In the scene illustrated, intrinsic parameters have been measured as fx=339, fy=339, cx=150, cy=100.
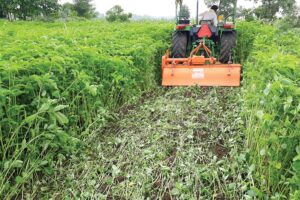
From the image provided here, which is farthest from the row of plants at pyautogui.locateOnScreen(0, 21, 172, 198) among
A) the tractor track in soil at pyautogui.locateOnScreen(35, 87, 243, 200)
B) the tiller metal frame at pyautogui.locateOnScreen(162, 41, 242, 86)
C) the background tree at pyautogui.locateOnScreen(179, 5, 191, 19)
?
the background tree at pyautogui.locateOnScreen(179, 5, 191, 19)

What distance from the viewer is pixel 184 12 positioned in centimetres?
832

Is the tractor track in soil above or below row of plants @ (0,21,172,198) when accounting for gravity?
below

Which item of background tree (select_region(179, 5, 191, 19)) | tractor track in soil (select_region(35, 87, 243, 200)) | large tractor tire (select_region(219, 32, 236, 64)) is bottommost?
tractor track in soil (select_region(35, 87, 243, 200))

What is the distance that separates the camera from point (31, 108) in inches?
115

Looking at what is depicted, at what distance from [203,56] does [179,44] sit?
99 cm

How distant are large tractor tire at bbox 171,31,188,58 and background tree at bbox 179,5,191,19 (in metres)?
1.07

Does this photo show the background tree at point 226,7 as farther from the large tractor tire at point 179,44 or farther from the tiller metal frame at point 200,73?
the tiller metal frame at point 200,73

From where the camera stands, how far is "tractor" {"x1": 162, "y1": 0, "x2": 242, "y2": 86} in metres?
6.12

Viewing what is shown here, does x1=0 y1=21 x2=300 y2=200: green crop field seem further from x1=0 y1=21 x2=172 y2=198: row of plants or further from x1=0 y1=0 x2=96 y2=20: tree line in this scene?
x1=0 y1=0 x2=96 y2=20: tree line

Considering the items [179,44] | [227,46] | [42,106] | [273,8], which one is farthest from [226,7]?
[273,8]

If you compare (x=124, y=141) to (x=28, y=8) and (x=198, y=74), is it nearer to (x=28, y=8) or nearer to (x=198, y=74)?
(x=198, y=74)

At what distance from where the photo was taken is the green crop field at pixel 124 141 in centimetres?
234

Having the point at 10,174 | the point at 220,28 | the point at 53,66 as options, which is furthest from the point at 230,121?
the point at 220,28

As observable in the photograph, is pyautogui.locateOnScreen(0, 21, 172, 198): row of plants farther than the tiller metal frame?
No
